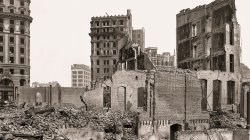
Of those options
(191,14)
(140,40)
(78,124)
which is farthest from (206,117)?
(140,40)

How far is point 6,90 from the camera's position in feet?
174

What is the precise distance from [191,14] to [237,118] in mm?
13850

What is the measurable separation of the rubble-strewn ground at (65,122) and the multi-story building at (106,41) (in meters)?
42.1

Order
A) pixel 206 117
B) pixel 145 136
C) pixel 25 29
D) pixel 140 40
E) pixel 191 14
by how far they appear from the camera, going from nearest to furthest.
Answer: pixel 145 136
pixel 206 117
pixel 191 14
pixel 25 29
pixel 140 40

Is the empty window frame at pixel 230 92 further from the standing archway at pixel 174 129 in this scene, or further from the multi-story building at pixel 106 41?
the multi-story building at pixel 106 41

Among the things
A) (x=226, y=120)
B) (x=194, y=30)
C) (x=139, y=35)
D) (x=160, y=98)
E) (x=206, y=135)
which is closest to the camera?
(x=206, y=135)

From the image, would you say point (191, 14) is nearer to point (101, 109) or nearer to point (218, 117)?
point (218, 117)

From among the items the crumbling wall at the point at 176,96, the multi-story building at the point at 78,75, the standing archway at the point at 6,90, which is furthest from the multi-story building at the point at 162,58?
the crumbling wall at the point at 176,96

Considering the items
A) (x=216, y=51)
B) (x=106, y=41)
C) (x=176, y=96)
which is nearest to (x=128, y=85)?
(x=176, y=96)

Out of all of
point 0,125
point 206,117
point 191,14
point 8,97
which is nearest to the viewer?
point 0,125

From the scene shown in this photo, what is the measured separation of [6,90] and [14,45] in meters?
7.95

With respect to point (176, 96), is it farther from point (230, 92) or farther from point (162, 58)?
point (162, 58)

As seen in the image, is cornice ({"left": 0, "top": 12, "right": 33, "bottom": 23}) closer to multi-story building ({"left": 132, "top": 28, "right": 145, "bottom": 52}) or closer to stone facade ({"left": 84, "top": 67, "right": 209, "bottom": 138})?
multi-story building ({"left": 132, "top": 28, "right": 145, "bottom": 52})

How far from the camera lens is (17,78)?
54.3 metres
